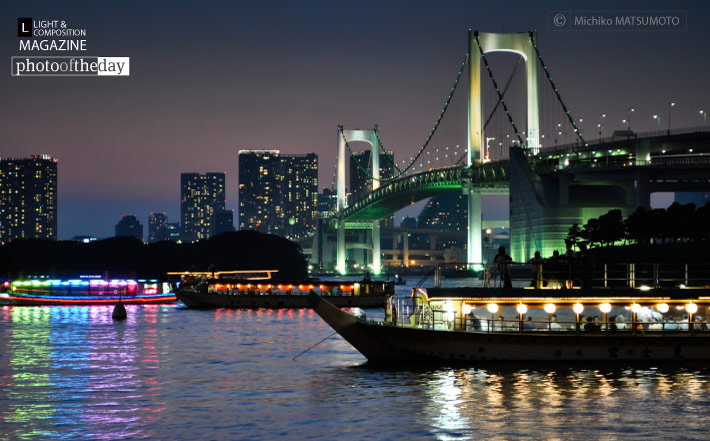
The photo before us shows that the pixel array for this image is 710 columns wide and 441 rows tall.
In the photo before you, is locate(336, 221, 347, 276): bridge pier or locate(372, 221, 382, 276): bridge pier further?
locate(372, 221, 382, 276): bridge pier

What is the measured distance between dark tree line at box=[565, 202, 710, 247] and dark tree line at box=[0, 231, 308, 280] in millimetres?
68625

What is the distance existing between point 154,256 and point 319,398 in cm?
13817

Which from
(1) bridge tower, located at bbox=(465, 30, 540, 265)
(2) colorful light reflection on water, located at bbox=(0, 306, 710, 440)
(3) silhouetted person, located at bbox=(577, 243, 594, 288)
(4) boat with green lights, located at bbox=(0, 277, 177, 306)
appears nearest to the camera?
(2) colorful light reflection on water, located at bbox=(0, 306, 710, 440)

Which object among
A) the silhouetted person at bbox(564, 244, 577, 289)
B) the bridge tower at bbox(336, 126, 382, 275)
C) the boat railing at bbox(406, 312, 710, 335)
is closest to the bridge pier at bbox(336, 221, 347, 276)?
the bridge tower at bbox(336, 126, 382, 275)

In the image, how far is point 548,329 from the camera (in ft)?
99.0

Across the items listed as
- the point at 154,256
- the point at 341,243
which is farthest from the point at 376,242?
the point at 154,256

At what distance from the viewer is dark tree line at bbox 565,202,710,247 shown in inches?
3228

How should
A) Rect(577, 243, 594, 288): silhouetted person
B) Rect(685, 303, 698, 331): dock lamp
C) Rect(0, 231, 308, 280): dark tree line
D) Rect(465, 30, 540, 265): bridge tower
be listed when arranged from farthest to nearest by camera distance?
1. Rect(0, 231, 308, 280): dark tree line
2. Rect(465, 30, 540, 265): bridge tower
3. Rect(685, 303, 698, 331): dock lamp
4. Rect(577, 243, 594, 288): silhouetted person

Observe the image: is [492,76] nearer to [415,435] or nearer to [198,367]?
[198,367]

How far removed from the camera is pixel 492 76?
111 m

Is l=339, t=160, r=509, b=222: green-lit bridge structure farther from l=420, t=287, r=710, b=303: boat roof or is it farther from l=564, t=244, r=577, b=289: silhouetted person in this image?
l=420, t=287, r=710, b=303: boat roof

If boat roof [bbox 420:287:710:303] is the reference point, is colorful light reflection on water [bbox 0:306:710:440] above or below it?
below

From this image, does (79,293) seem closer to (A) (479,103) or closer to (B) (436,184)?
(B) (436,184)

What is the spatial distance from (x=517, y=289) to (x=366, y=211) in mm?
108361
